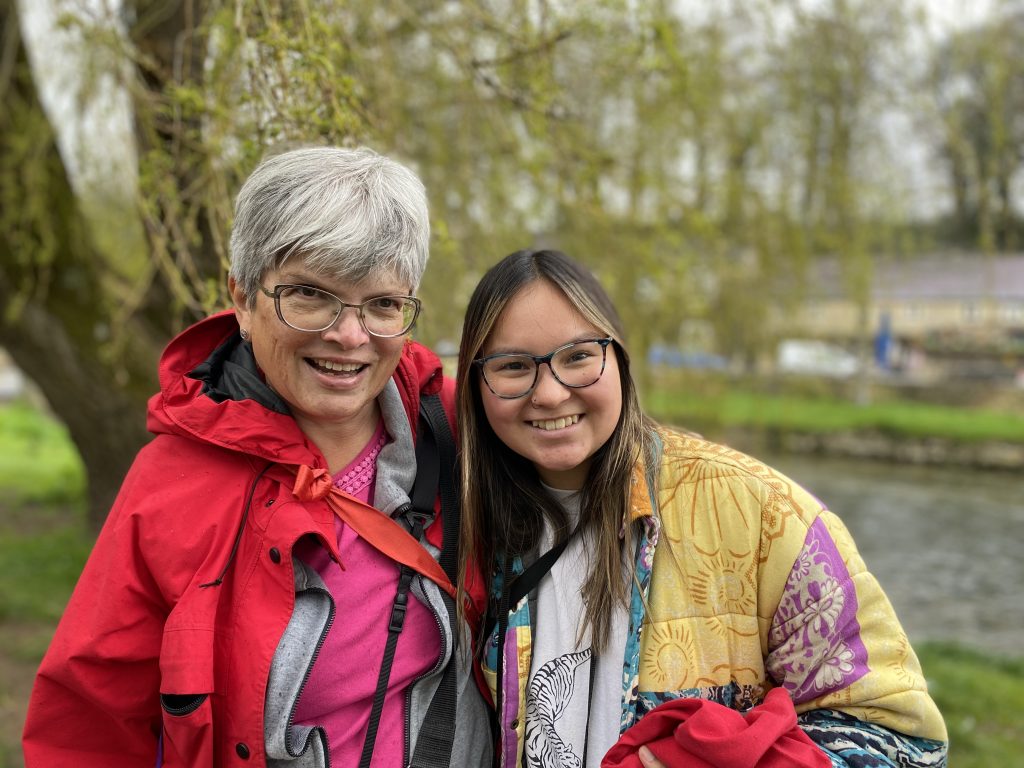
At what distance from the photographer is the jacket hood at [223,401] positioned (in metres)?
1.49

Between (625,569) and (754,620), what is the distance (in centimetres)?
22

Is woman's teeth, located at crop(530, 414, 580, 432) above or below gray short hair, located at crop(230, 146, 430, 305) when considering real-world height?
below

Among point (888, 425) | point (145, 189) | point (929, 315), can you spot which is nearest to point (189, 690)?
point (145, 189)

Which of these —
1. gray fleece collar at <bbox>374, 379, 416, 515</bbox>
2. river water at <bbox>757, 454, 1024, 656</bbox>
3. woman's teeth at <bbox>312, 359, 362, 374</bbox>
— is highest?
woman's teeth at <bbox>312, 359, 362, 374</bbox>

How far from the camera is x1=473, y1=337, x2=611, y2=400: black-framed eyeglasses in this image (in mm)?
1528

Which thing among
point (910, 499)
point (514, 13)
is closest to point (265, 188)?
point (514, 13)

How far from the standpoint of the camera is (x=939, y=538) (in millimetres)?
10484

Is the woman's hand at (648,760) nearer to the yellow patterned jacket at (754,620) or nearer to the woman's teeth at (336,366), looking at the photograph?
the yellow patterned jacket at (754,620)

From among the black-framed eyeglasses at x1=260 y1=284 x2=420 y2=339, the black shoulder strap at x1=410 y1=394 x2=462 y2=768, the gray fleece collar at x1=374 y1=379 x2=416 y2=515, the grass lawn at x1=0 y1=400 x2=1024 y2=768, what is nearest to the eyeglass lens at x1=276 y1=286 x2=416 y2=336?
the black-framed eyeglasses at x1=260 y1=284 x2=420 y2=339

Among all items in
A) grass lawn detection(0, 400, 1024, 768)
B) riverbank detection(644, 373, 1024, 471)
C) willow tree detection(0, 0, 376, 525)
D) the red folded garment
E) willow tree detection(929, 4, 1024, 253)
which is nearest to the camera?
the red folded garment

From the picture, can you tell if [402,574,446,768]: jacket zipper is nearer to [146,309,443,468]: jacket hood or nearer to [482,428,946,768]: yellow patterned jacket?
[482,428,946,768]: yellow patterned jacket

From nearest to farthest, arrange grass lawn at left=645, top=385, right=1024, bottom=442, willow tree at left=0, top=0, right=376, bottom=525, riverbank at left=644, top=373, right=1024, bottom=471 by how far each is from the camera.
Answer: willow tree at left=0, top=0, right=376, bottom=525, grass lawn at left=645, top=385, right=1024, bottom=442, riverbank at left=644, top=373, right=1024, bottom=471

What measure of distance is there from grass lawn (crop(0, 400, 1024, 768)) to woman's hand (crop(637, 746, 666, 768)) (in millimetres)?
3014

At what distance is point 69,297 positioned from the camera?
4.86 m
